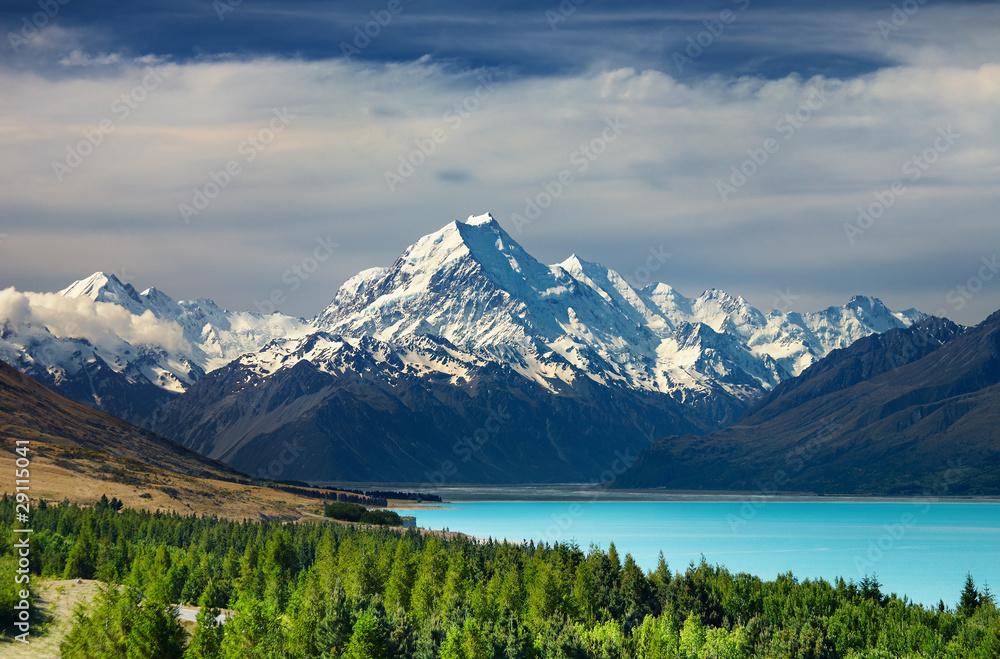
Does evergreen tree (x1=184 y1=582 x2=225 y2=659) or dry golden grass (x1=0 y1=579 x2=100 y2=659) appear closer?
evergreen tree (x1=184 y1=582 x2=225 y2=659)

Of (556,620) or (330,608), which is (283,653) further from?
(556,620)

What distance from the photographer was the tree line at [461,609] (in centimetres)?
9994

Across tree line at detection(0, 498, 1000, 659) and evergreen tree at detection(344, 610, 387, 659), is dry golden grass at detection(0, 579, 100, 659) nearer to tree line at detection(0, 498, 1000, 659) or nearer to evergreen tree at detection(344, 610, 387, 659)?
tree line at detection(0, 498, 1000, 659)

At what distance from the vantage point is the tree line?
99938mm

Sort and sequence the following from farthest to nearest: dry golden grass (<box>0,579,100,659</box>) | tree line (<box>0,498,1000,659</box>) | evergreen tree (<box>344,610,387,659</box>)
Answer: dry golden grass (<box>0,579,100,659</box>) → tree line (<box>0,498,1000,659</box>) → evergreen tree (<box>344,610,387,659</box>)

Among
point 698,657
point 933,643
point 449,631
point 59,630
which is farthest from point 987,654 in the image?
point 59,630

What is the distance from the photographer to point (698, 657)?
105562mm

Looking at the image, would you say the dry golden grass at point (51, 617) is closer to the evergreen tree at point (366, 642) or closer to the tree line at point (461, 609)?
the tree line at point (461, 609)

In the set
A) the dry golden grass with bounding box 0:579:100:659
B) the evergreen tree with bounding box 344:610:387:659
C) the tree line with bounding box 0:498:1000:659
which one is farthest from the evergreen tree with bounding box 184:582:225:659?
the dry golden grass with bounding box 0:579:100:659

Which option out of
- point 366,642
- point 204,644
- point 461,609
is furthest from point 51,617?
point 461,609

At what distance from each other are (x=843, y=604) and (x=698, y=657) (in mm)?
35642

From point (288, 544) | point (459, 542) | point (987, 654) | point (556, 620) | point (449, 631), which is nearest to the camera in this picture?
point (987, 654)

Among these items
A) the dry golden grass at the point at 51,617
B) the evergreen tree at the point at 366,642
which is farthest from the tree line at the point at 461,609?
the dry golden grass at the point at 51,617

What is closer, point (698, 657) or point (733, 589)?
point (698, 657)
